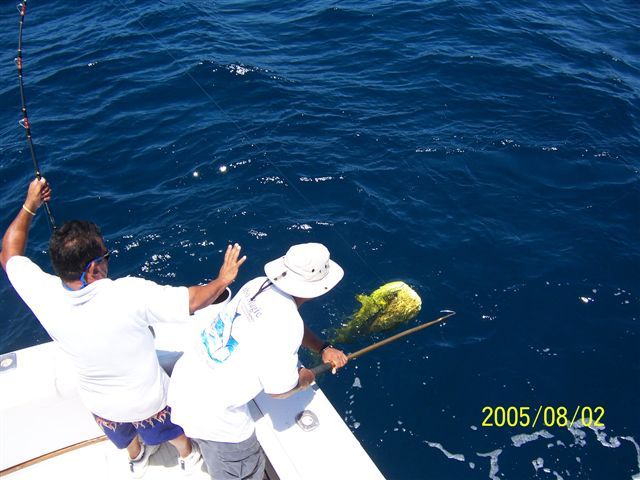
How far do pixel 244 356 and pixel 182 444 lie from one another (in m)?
1.51

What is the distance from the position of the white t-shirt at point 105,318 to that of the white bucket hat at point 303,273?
558 mm

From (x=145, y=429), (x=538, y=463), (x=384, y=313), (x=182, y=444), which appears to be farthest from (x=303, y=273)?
(x=538, y=463)

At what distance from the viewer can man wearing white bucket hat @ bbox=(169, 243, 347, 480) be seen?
2861mm

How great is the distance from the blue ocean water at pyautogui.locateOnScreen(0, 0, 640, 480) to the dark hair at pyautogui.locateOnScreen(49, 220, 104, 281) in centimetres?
348

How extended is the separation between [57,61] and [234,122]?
555 centimetres

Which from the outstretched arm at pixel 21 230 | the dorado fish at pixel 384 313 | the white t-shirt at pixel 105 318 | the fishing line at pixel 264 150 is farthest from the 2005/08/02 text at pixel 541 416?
the outstretched arm at pixel 21 230

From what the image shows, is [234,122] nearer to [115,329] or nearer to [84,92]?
[84,92]

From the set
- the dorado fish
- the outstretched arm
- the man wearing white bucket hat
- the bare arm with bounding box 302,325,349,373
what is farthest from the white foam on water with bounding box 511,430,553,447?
the outstretched arm

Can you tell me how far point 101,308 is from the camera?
2746mm

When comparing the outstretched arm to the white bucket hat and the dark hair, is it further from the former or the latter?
the white bucket hat

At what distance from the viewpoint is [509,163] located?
27.9ft

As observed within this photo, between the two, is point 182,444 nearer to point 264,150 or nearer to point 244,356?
point 244,356

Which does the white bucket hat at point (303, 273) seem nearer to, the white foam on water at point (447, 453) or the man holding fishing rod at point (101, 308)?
the man holding fishing rod at point (101, 308)

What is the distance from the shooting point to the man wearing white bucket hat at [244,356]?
2861 mm
